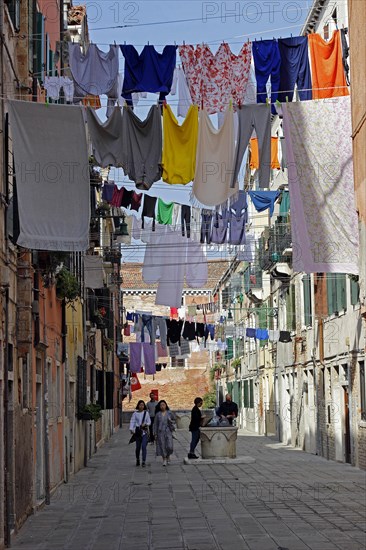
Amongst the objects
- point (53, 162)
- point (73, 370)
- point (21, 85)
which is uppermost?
point (21, 85)

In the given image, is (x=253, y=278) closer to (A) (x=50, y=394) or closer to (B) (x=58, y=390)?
(B) (x=58, y=390)

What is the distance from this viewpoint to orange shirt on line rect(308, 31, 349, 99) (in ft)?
49.6

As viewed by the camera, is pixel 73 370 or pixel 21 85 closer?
pixel 21 85

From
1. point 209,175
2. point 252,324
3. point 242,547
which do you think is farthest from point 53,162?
point 252,324

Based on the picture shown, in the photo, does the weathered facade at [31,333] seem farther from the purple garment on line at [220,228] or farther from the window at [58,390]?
the purple garment on line at [220,228]

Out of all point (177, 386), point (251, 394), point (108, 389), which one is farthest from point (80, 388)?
point (177, 386)

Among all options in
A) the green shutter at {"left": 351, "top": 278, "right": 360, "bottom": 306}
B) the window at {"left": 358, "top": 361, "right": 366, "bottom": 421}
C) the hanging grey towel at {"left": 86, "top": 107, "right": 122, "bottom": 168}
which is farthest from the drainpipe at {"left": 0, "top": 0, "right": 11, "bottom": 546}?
the window at {"left": 358, "top": 361, "right": 366, "bottom": 421}

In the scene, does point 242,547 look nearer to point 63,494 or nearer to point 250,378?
point 63,494

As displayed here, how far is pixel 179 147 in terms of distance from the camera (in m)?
14.7

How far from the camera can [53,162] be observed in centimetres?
1334

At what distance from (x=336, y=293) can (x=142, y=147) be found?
14.4 meters

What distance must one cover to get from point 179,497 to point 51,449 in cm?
254

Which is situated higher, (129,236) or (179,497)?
(129,236)

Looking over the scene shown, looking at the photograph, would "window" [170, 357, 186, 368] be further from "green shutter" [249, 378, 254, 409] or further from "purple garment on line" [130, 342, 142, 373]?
"purple garment on line" [130, 342, 142, 373]
